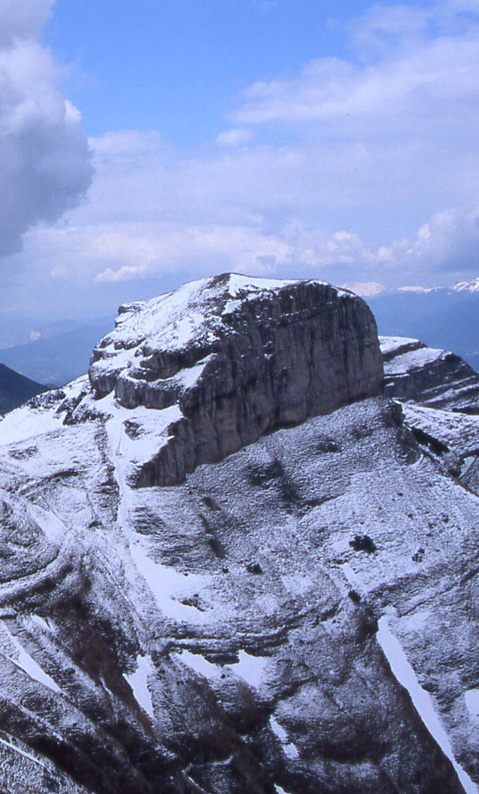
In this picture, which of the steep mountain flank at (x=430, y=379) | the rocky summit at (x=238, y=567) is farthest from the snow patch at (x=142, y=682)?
the steep mountain flank at (x=430, y=379)

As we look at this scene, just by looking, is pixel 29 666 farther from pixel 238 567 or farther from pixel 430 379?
pixel 430 379

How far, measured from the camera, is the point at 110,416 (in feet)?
284

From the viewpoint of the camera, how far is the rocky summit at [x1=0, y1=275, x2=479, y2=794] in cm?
5441

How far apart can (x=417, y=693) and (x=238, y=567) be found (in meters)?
18.8

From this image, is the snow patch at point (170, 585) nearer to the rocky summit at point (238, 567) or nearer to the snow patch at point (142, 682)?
the rocky summit at point (238, 567)

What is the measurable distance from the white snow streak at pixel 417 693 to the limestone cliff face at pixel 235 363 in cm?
2622

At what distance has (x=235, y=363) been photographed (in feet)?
276

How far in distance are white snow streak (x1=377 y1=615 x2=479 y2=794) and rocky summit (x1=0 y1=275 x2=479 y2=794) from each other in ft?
0.53

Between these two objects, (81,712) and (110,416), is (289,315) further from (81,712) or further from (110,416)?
(81,712)

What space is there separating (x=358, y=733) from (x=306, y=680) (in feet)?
18.4

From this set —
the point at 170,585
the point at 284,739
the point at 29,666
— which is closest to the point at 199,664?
the point at 284,739

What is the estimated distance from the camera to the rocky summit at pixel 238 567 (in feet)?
178

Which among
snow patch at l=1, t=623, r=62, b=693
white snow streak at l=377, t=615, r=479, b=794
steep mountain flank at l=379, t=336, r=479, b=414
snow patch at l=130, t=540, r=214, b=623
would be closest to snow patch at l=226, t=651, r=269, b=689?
snow patch at l=130, t=540, r=214, b=623

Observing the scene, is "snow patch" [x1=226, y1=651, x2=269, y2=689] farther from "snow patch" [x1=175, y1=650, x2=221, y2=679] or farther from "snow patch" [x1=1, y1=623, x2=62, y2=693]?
"snow patch" [x1=1, y1=623, x2=62, y2=693]
